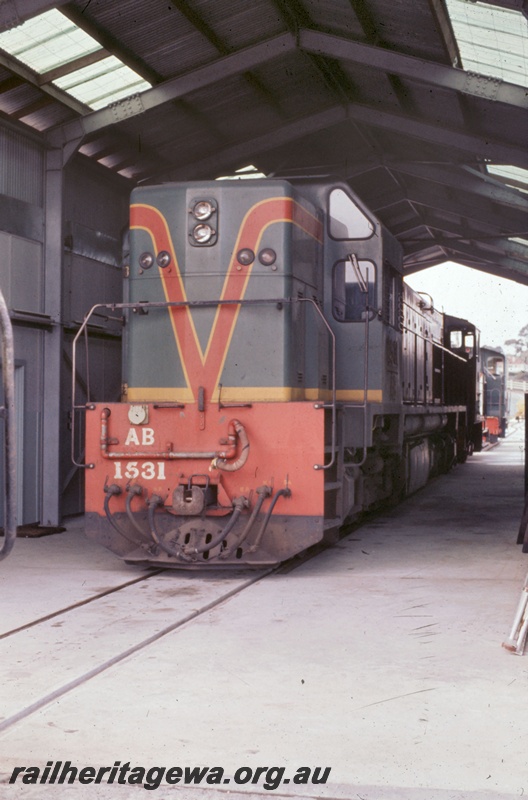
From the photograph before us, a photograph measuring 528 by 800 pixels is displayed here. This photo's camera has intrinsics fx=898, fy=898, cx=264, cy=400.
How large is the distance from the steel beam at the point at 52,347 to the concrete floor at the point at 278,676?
2.41m

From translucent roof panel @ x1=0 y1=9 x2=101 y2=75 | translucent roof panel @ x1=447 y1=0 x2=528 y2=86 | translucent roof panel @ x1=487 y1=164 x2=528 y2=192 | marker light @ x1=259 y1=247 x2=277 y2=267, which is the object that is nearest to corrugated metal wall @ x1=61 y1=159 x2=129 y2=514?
translucent roof panel @ x1=0 y1=9 x2=101 y2=75

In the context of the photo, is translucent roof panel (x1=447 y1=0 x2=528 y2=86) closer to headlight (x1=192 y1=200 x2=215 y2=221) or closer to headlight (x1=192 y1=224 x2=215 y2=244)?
headlight (x1=192 y1=200 x2=215 y2=221)

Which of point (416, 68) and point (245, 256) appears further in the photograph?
point (416, 68)

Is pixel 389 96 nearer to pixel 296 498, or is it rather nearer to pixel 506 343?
pixel 296 498

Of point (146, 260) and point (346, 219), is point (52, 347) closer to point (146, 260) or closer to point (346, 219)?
point (146, 260)

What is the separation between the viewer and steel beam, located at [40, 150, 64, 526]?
392 inches

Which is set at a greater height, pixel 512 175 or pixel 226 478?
pixel 512 175

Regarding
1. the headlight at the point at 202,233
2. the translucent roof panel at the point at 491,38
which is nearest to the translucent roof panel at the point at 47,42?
the headlight at the point at 202,233

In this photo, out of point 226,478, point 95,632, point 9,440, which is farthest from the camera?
point 226,478

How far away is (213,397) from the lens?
7234mm

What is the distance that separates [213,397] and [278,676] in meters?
3.19

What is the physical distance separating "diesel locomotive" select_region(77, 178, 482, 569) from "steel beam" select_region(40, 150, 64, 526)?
2384 mm

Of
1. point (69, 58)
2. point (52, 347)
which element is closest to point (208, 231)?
point (69, 58)

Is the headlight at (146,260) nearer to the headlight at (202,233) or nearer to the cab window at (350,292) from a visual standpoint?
the headlight at (202,233)
